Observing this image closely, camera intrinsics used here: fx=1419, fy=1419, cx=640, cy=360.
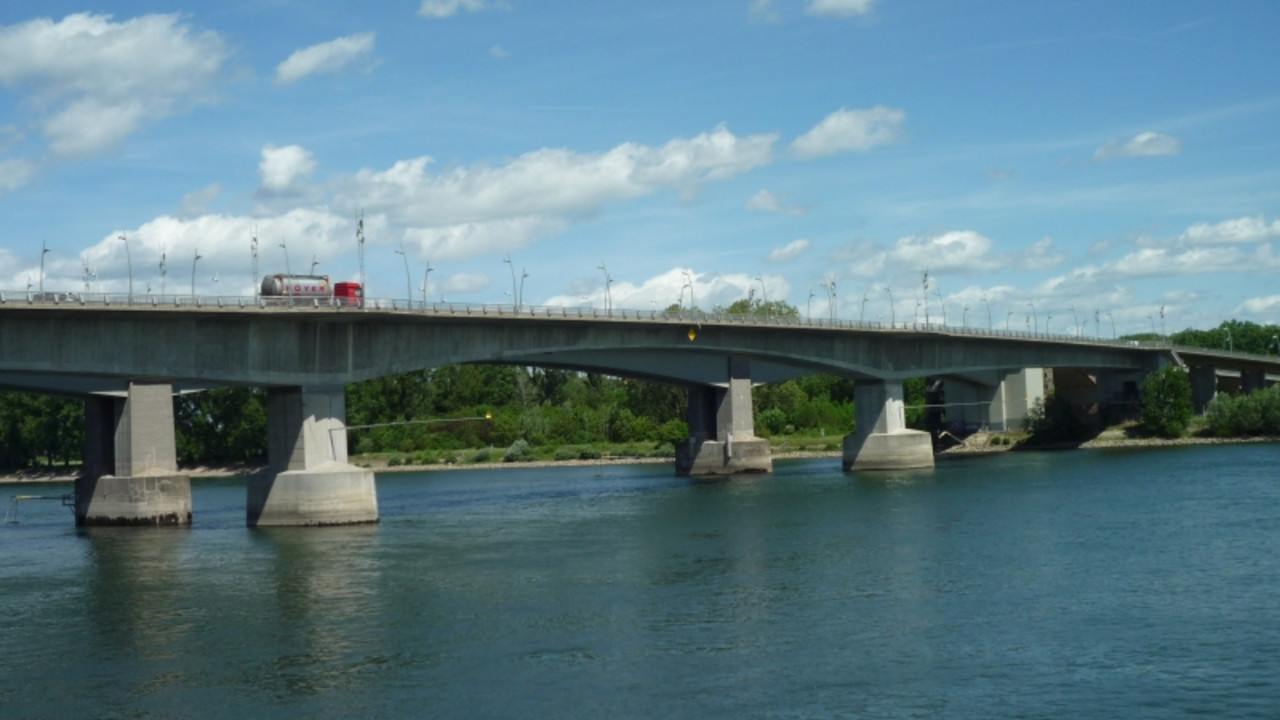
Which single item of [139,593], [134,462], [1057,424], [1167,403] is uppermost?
[1167,403]

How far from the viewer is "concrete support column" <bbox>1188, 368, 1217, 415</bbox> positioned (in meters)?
142

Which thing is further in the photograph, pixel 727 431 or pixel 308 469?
pixel 727 431

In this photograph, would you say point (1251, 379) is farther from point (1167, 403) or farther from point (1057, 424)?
point (1057, 424)

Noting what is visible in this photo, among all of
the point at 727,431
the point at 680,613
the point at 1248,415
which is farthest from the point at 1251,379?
the point at 680,613

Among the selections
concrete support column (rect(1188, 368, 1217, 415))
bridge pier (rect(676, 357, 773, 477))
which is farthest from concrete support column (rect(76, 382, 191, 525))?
concrete support column (rect(1188, 368, 1217, 415))

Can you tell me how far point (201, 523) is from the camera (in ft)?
254

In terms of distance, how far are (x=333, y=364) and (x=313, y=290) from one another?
190 inches

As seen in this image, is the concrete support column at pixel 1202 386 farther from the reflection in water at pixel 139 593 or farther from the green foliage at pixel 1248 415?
the reflection in water at pixel 139 593

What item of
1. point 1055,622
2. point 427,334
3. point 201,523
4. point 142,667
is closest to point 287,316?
point 427,334

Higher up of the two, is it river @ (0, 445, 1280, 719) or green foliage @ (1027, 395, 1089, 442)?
green foliage @ (1027, 395, 1089, 442)

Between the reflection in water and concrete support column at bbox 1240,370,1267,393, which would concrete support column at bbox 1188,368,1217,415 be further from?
the reflection in water

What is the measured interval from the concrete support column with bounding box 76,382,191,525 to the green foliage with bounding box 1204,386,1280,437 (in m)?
90.2

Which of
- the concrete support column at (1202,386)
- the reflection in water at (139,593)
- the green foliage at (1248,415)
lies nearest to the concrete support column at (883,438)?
the green foliage at (1248,415)

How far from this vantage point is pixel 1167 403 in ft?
409
